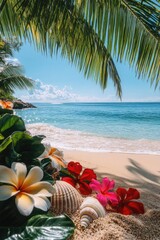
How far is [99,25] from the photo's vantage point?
2945 millimetres

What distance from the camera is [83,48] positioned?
130 inches

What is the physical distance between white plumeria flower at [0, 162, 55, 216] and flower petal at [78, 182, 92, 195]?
31.1 inches

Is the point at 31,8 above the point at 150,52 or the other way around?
above

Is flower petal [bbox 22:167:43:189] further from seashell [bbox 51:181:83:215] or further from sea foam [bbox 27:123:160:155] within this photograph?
sea foam [bbox 27:123:160:155]

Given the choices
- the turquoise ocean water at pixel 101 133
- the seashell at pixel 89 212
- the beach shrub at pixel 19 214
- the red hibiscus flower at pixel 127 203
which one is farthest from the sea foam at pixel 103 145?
the beach shrub at pixel 19 214

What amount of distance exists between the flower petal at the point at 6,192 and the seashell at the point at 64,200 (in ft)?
1.41

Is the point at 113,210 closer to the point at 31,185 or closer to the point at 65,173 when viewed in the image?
the point at 65,173

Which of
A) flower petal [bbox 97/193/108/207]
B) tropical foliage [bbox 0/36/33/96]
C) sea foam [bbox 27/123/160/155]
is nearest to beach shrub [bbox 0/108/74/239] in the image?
flower petal [bbox 97/193/108/207]

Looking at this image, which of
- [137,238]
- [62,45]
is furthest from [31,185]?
[62,45]

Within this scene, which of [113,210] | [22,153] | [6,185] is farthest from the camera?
[113,210]

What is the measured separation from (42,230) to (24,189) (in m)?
0.11

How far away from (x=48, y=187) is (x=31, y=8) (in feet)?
7.79

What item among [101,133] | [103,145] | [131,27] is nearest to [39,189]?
[131,27]

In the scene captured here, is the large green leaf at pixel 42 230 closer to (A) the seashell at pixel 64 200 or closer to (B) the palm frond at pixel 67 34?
(A) the seashell at pixel 64 200
